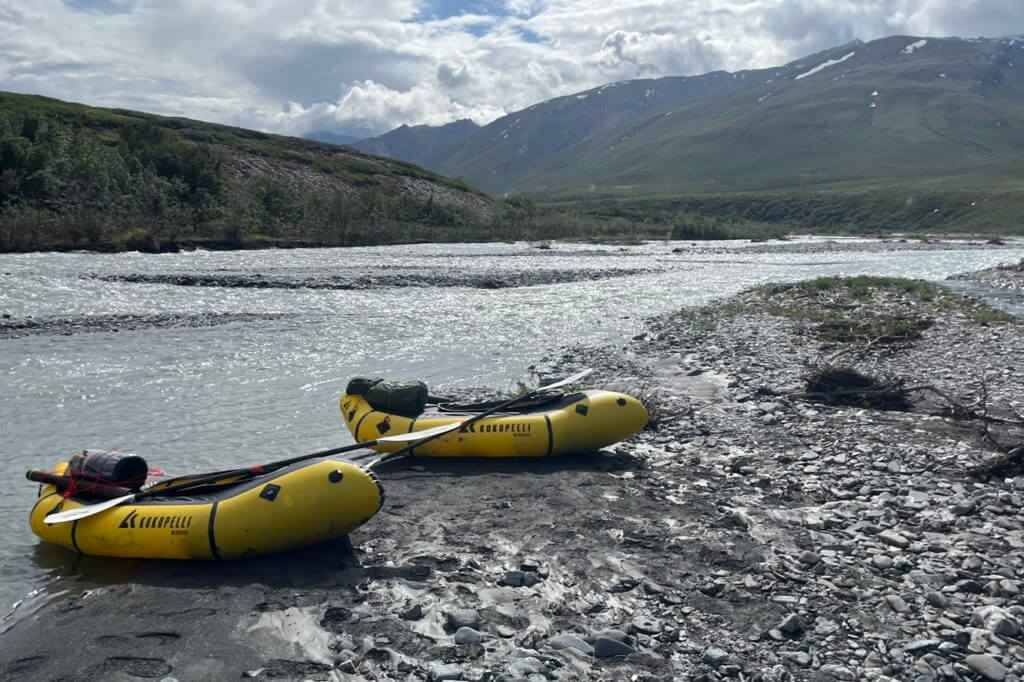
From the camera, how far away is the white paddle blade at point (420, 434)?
1090 centimetres

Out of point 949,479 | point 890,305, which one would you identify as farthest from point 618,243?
point 949,479

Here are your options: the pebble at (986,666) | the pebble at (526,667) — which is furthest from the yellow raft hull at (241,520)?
the pebble at (986,666)

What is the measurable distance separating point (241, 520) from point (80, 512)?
5.56 ft

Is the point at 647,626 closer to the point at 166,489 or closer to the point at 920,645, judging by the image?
the point at 920,645

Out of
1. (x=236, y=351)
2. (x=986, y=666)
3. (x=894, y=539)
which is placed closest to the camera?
(x=986, y=666)

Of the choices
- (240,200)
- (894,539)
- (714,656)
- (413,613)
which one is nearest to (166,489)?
(413,613)

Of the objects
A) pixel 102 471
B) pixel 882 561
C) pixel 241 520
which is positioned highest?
pixel 102 471

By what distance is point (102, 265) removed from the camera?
123ft

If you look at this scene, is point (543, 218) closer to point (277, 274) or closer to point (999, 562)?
point (277, 274)

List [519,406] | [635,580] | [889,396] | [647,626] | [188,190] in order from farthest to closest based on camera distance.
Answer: [188,190] → [889,396] → [519,406] → [635,580] → [647,626]

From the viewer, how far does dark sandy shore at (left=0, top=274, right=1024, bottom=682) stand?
593 cm

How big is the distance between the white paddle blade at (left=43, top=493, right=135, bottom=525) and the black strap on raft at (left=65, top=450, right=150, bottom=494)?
476 mm

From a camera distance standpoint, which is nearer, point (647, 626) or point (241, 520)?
point (647, 626)

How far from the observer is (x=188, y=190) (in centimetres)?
6956
